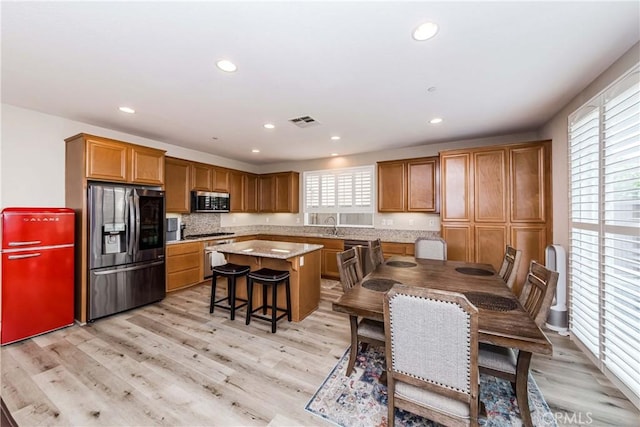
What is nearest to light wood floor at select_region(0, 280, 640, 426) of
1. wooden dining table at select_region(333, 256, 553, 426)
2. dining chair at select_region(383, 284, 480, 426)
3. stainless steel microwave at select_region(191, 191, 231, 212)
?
wooden dining table at select_region(333, 256, 553, 426)

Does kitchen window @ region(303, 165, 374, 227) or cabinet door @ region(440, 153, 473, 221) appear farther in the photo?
kitchen window @ region(303, 165, 374, 227)

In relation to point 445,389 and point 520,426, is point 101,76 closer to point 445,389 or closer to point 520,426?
Result: point 445,389

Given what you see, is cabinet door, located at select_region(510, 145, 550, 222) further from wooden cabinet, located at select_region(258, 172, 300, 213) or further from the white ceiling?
wooden cabinet, located at select_region(258, 172, 300, 213)

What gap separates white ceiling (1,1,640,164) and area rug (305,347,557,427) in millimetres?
2628

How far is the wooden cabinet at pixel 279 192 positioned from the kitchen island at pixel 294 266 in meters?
2.45

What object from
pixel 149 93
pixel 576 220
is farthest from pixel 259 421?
pixel 576 220

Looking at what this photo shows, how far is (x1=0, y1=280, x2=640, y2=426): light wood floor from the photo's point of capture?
175 cm

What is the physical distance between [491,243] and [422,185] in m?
1.41

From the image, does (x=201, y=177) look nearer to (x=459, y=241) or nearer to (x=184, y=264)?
(x=184, y=264)

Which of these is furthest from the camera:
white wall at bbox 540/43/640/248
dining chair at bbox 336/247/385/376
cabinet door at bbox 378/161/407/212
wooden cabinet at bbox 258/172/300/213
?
wooden cabinet at bbox 258/172/300/213

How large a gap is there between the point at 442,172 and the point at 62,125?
5377 mm

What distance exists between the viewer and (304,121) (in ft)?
11.3

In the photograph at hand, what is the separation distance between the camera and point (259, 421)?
5.56 ft

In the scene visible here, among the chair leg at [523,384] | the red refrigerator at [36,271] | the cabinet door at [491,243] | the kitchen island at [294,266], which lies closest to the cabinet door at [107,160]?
the red refrigerator at [36,271]
